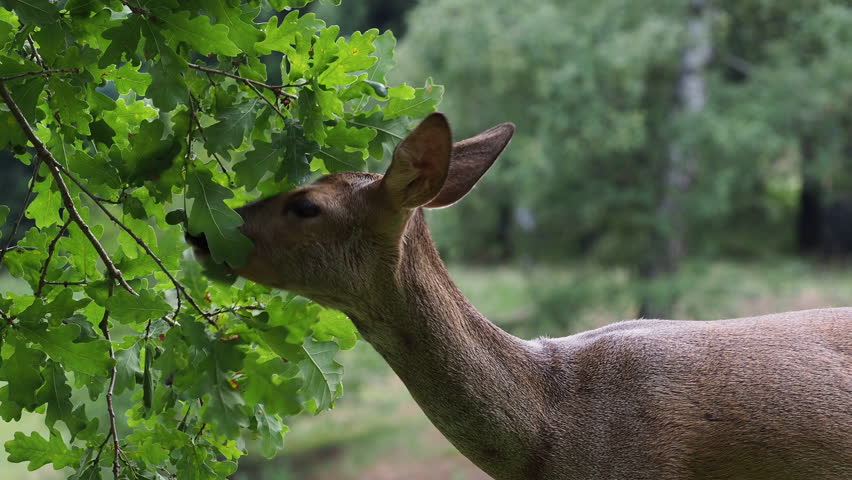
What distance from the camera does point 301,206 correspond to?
216cm

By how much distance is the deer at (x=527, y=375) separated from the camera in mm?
2186

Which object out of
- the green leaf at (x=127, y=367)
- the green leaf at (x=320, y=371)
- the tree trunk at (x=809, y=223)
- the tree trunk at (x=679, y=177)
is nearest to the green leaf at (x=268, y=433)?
the green leaf at (x=320, y=371)

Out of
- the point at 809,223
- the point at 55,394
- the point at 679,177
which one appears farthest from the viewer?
the point at 809,223

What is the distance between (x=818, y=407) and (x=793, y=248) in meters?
12.4

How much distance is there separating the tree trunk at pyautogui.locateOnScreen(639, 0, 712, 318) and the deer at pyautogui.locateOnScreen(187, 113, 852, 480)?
596 centimetres

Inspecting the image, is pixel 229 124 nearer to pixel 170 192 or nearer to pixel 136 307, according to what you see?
pixel 170 192

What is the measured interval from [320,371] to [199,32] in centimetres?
77

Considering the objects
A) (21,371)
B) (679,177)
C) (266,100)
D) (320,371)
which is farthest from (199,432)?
(679,177)

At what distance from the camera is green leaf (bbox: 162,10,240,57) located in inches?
70.2

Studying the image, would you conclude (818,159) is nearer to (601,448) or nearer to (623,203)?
(623,203)

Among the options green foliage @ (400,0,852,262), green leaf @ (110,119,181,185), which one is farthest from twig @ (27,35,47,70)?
green foliage @ (400,0,852,262)

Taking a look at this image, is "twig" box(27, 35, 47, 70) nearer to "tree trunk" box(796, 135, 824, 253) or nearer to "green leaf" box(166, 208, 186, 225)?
"green leaf" box(166, 208, 186, 225)

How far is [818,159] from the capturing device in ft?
28.9

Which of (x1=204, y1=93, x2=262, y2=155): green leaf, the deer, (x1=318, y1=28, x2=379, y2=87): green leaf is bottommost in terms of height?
the deer
